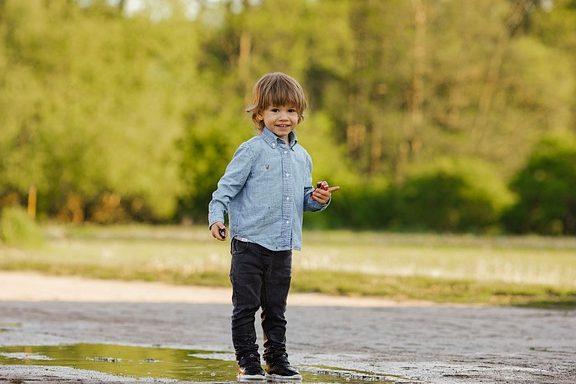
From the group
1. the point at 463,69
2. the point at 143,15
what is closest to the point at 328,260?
the point at 143,15

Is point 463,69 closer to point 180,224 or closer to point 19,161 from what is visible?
point 180,224

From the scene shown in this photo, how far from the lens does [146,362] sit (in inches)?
336

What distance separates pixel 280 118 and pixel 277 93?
158 mm

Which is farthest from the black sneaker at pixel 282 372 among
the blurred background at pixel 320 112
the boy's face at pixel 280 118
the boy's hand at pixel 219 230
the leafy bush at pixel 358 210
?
the leafy bush at pixel 358 210

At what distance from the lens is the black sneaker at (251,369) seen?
7.53 metres

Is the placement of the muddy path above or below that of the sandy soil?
below

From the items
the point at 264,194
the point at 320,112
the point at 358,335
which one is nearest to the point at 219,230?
the point at 264,194

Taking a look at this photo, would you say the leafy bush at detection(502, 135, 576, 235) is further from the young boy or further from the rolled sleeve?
the rolled sleeve

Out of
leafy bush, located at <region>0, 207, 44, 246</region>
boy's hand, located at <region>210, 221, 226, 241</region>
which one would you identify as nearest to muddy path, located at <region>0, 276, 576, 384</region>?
boy's hand, located at <region>210, 221, 226, 241</region>

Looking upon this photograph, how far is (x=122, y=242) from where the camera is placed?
36.1m

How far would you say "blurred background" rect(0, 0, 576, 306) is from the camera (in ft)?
150

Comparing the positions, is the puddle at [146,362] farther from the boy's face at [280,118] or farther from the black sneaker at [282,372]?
the boy's face at [280,118]

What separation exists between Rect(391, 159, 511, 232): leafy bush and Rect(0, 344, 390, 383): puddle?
129 feet

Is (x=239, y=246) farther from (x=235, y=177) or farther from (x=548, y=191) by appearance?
(x=548, y=191)
